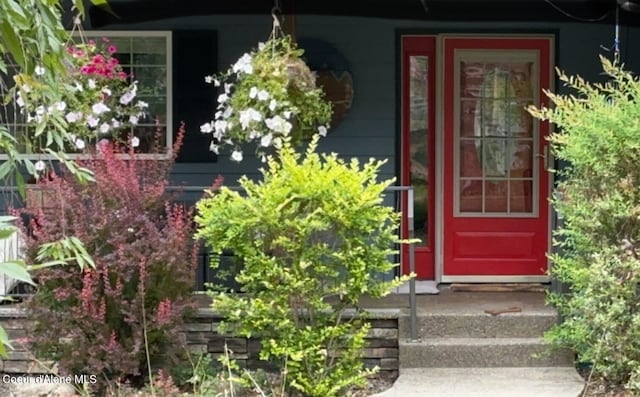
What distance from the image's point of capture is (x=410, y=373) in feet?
16.4

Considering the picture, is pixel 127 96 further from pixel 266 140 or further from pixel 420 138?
pixel 420 138

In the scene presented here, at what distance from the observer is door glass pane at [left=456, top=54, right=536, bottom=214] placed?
670 cm

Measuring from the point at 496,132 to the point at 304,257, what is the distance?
283cm

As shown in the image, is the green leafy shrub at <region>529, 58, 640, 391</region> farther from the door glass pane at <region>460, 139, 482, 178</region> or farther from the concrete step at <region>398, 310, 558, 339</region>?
the door glass pane at <region>460, 139, 482, 178</region>

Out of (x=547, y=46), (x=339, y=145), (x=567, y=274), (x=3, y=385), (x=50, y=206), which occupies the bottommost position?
(x=3, y=385)

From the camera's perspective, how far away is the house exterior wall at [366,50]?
21.6ft

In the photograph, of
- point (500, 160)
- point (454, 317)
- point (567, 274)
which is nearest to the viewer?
point (567, 274)

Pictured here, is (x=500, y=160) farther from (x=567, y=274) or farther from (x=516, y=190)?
(x=567, y=274)

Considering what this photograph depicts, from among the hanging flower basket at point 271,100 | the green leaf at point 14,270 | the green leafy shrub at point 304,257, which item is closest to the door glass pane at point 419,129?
the hanging flower basket at point 271,100

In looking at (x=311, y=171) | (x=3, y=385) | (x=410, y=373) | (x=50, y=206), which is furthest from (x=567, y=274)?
(x=3, y=385)

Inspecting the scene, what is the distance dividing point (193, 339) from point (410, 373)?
1394 millimetres

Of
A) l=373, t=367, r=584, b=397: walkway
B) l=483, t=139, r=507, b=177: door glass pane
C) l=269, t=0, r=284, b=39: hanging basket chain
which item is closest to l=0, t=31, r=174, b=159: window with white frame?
l=269, t=0, r=284, b=39: hanging basket chain

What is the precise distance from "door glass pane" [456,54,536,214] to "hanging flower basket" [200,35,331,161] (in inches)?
69.1

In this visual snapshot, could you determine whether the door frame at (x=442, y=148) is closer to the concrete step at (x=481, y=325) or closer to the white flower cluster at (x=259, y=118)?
the concrete step at (x=481, y=325)
